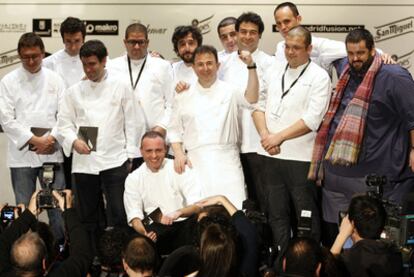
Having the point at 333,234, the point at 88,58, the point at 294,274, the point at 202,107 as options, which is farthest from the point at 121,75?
the point at 294,274

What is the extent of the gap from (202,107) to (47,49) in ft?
9.06

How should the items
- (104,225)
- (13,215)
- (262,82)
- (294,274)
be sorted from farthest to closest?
1. (104,225)
2. (262,82)
3. (13,215)
4. (294,274)

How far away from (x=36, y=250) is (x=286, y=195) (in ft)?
7.81

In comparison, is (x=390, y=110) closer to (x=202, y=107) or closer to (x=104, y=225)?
(x=202, y=107)

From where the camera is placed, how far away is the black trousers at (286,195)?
18.4 feet

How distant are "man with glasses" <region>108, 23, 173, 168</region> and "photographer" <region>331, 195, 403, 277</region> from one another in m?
2.22

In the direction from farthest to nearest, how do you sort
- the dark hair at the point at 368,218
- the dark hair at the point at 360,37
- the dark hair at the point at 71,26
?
1. the dark hair at the point at 71,26
2. the dark hair at the point at 360,37
3. the dark hair at the point at 368,218

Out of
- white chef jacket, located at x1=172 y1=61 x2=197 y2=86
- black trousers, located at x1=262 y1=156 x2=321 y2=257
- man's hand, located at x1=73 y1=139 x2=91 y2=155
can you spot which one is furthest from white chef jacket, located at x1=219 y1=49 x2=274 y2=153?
man's hand, located at x1=73 y1=139 x2=91 y2=155

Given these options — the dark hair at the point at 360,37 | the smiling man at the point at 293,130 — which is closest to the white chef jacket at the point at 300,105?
the smiling man at the point at 293,130

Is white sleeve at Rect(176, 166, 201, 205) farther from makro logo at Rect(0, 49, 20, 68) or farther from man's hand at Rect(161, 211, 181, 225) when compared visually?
makro logo at Rect(0, 49, 20, 68)

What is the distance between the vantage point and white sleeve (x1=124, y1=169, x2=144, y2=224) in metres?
5.64

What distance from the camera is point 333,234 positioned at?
5781 millimetres

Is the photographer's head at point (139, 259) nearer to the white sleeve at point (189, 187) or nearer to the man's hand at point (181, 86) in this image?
the white sleeve at point (189, 187)

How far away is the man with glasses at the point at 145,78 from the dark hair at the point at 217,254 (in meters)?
2.41
